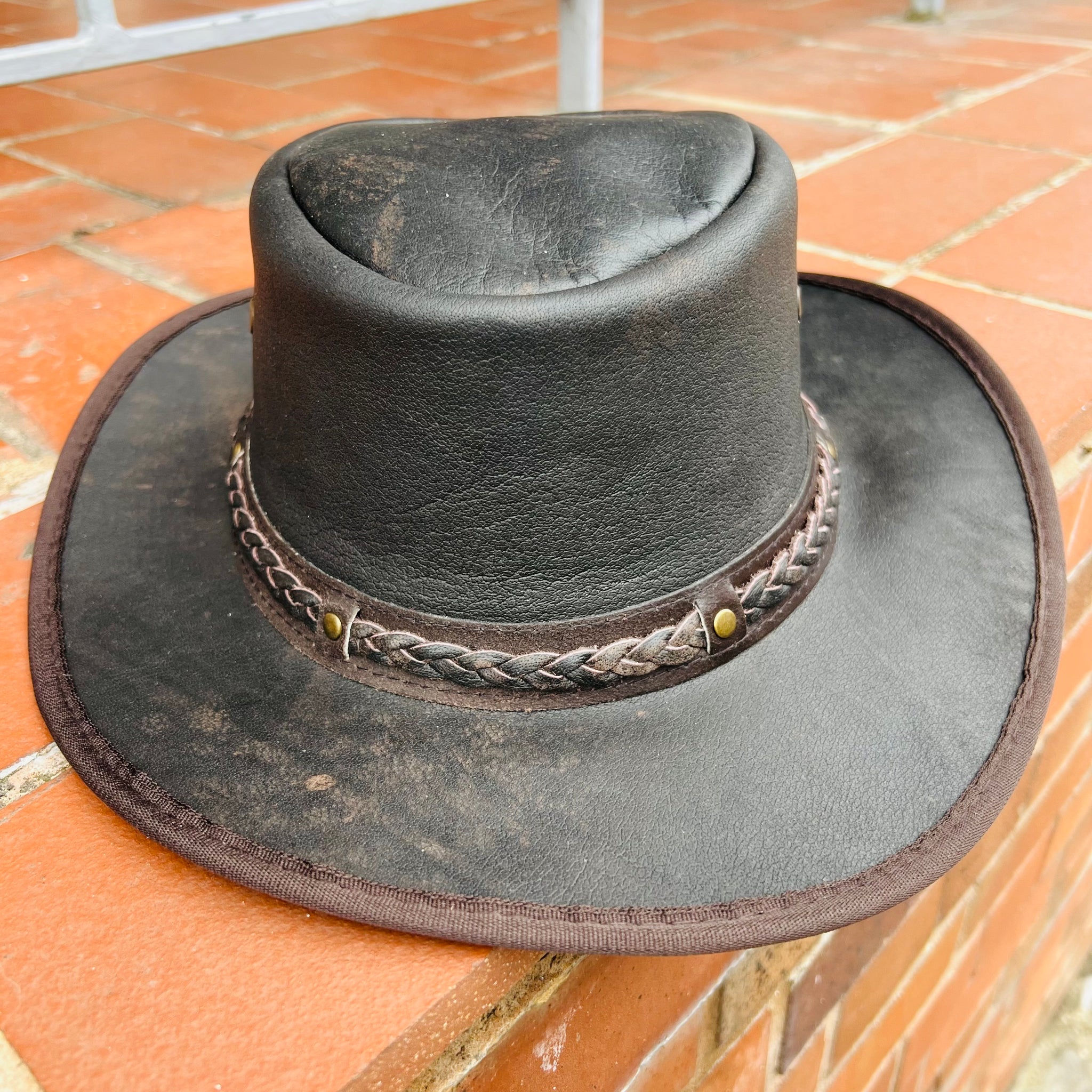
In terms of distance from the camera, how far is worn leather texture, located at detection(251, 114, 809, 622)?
27.3 inches

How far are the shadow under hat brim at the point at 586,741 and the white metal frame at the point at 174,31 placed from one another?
21.4 inches

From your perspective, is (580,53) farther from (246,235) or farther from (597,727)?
(597,727)

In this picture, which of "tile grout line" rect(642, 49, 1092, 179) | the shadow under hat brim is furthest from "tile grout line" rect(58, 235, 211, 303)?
"tile grout line" rect(642, 49, 1092, 179)

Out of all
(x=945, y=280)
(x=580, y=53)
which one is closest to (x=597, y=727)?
(x=945, y=280)

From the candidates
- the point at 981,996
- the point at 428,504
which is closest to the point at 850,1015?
the point at 981,996

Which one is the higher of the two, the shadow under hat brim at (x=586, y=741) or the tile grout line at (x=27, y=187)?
the tile grout line at (x=27, y=187)

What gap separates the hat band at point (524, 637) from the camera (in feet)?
2.51

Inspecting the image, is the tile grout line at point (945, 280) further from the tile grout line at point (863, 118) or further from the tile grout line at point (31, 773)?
the tile grout line at point (31, 773)

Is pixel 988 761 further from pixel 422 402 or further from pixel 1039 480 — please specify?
pixel 422 402

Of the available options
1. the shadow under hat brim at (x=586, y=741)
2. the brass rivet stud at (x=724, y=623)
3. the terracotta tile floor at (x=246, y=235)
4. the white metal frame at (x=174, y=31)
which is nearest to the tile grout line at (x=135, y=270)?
the terracotta tile floor at (x=246, y=235)

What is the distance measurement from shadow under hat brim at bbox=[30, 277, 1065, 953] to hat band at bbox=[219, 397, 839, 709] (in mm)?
15

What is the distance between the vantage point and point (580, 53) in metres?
1.79

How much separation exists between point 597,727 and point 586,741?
1 cm

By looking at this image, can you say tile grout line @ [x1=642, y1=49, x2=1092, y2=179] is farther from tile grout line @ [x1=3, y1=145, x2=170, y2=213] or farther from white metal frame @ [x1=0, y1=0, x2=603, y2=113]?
tile grout line @ [x1=3, y1=145, x2=170, y2=213]
